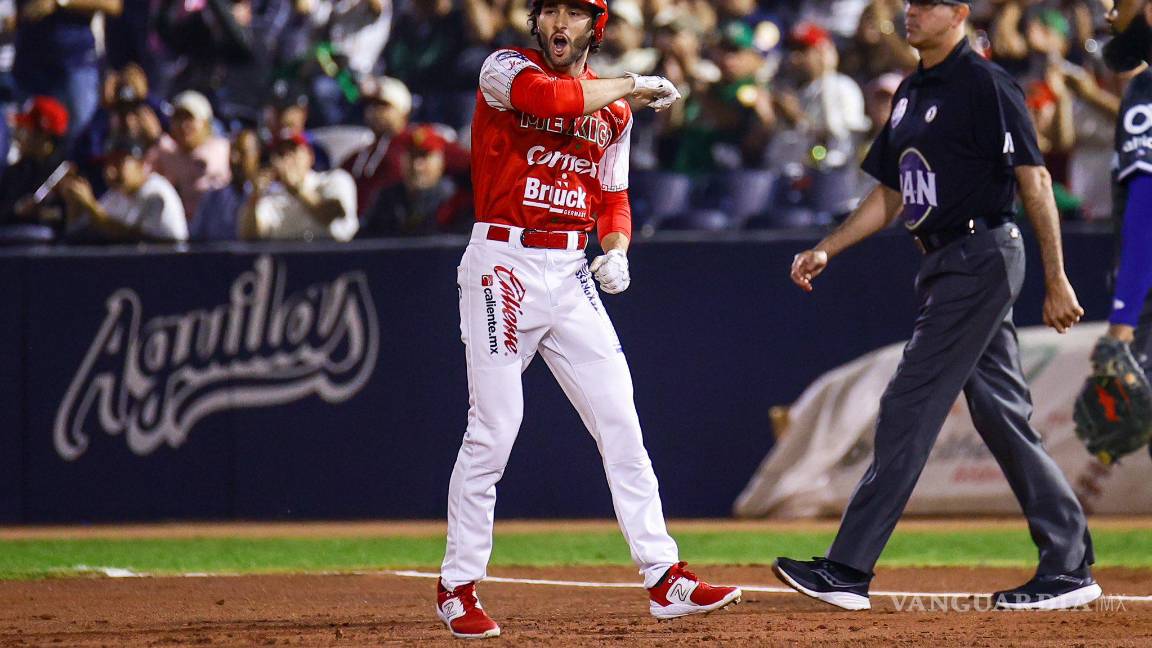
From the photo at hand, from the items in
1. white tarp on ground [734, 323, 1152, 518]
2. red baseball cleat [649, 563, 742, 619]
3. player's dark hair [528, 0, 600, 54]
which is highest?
player's dark hair [528, 0, 600, 54]

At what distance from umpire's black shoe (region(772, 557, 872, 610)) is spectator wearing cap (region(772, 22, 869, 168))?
5704 millimetres

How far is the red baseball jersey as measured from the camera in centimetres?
478

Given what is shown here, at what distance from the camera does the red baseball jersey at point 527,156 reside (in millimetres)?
4781

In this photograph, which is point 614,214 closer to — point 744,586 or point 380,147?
point 744,586

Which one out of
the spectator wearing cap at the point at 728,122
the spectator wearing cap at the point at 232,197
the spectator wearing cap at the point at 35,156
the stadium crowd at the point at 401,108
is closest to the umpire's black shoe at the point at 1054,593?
the stadium crowd at the point at 401,108

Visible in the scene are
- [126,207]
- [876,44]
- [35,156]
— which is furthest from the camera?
[876,44]

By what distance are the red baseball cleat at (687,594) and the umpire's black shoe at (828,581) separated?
0.31 m

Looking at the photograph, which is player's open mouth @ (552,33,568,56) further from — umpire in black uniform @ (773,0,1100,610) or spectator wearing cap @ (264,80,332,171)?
spectator wearing cap @ (264,80,332,171)

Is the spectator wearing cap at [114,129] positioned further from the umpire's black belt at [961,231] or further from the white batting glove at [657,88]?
the umpire's black belt at [961,231]

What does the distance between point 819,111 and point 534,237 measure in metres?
6.44

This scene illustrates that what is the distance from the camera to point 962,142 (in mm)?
5066

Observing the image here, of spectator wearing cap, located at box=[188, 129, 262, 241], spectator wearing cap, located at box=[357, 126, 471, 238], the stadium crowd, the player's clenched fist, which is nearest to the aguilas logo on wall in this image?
the stadium crowd

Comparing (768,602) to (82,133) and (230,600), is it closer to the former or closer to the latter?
(230,600)

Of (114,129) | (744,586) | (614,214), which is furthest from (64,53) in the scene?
(614,214)
